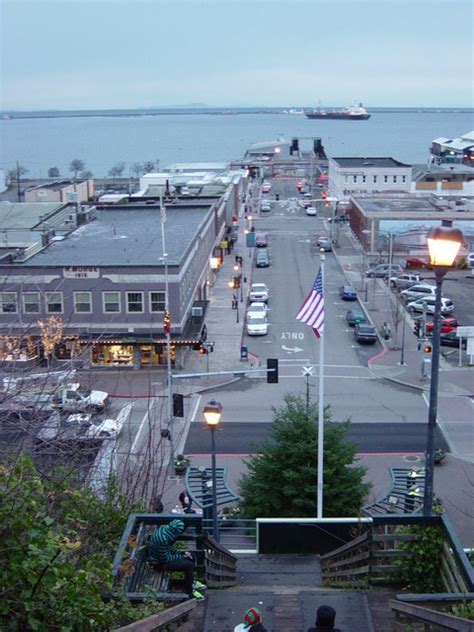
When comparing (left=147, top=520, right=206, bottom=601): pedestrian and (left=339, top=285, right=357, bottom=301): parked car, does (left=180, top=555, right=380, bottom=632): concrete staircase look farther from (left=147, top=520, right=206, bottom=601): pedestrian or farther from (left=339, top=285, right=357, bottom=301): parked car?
(left=339, top=285, right=357, bottom=301): parked car

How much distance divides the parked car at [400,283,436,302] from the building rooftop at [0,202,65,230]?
75.8 feet

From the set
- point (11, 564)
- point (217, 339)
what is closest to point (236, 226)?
point (217, 339)

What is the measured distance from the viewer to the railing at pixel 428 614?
6523mm

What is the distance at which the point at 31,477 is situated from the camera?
7000 millimetres

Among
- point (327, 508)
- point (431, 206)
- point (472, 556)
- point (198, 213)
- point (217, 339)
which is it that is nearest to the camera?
point (472, 556)

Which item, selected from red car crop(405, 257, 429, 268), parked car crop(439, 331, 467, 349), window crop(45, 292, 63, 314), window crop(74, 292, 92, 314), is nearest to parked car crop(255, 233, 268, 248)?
red car crop(405, 257, 429, 268)

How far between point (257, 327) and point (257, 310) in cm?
346

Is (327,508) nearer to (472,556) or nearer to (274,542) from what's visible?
(274,542)

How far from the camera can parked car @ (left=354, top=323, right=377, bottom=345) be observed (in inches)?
1499

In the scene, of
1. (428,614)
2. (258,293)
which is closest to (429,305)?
(258,293)

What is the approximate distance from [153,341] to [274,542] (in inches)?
886

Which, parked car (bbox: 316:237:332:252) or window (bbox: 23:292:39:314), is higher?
window (bbox: 23:292:39:314)

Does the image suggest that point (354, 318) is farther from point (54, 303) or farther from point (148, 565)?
point (148, 565)

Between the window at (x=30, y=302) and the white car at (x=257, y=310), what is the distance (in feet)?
37.5
